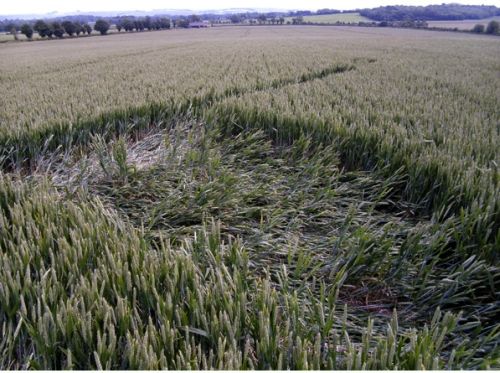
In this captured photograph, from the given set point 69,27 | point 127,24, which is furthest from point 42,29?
point 127,24

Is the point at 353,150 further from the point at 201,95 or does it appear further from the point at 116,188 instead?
the point at 201,95

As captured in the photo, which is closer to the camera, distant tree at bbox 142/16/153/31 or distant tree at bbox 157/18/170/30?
distant tree at bbox 142/16/153/31

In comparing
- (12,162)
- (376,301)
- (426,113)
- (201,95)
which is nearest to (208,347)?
(376,301)

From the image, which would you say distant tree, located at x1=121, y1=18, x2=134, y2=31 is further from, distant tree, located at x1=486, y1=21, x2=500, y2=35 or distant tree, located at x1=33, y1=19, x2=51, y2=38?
distant tree, located at x1=486, y1=21, x2=500, y2=35

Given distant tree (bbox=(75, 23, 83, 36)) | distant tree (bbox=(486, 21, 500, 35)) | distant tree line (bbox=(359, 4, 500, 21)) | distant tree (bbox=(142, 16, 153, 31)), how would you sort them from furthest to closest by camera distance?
distant tree line (bbox=(359, 4, 500, 21))
distant tree (bbox=(142, 16, 153, 31))
distant tree (bbox=(75, 23, 83, 36))
distant tree (bbox=(486, 21, 500, 35))

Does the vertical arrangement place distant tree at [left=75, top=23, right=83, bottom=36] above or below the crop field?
above

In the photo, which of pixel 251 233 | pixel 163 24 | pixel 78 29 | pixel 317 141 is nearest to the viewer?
pixel 251 233

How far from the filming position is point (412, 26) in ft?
211

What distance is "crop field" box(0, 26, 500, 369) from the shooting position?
4.09ft

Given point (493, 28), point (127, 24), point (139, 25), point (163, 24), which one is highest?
point (163, 24)

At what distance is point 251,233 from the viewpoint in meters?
2.48

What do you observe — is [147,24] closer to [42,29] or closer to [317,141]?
[42,29]

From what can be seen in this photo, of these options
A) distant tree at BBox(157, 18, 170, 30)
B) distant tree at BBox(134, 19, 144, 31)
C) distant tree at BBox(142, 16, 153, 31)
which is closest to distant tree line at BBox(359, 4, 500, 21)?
distant tree at BBox(157, 18, 170, 30)

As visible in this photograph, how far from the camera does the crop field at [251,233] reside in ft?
4.09
